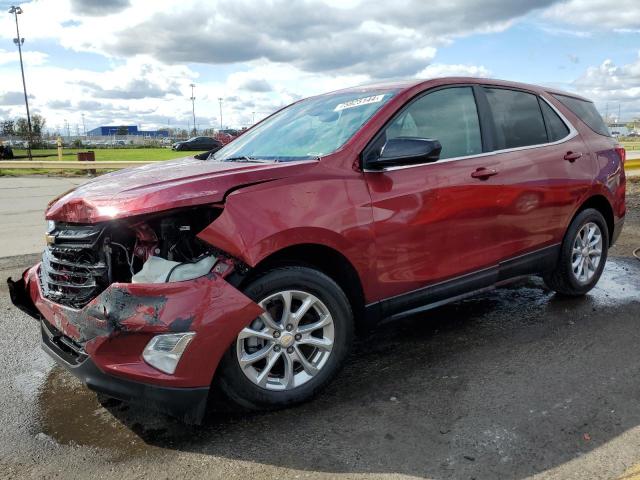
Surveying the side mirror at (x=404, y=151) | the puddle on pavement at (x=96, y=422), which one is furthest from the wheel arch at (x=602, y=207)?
the puddle on pavement at (x=96, y=422)

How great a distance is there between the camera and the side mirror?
128 inches

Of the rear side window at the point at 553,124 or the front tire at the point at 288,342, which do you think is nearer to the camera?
the front tire at the point at 288,342

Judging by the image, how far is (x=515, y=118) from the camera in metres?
4.37

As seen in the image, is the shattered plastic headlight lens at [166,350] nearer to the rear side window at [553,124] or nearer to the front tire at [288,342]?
the front tire at [288,342]

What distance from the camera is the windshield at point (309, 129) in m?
3.53

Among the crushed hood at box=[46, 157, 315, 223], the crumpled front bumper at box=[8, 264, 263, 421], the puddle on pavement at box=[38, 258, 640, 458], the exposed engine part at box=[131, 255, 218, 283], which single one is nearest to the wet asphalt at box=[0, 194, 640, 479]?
the puddle on pavement at box=[38, 258, 640, 458]

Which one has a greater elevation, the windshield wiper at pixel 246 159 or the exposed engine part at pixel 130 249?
the windshield wiper at pixel 246 159

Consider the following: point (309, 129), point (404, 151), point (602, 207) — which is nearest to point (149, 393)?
point (404, 151)

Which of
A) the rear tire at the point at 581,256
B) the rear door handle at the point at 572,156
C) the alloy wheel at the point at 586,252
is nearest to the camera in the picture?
the rear door handle at the point at 572,156

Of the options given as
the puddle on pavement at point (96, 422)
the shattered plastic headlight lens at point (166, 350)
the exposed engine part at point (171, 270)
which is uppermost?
the exposed engine part at point (171, 270)

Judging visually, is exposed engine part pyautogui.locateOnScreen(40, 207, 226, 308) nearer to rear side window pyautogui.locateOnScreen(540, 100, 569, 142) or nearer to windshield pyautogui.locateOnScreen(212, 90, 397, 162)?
windshield pyautogui.locateOnScreen(212, 90, 397, 162)

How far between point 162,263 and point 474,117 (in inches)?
98.6

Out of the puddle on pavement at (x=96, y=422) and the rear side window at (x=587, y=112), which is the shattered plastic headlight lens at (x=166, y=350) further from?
the rear side window at (x=587, y=112)

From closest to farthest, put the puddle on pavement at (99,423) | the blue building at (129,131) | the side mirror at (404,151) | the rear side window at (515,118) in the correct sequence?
the puddle on pavement at (99,423) < the side mirror at (404,151) < the rear side window at (515,118) < the blue building at (129,131)
